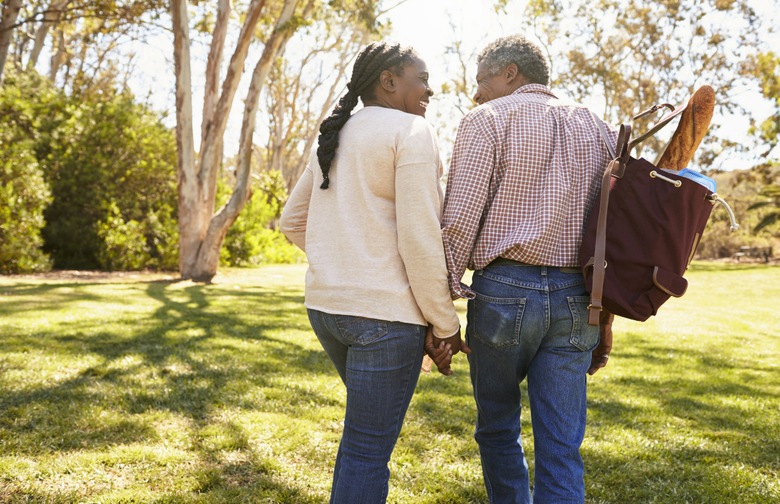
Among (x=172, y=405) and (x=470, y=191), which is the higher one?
(x=470, y=191)

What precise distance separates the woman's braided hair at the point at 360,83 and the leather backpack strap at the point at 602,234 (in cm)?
76

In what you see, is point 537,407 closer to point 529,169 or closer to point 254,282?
point 529,169

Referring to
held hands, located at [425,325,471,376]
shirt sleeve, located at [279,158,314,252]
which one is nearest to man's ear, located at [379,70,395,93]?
shirt sleeve, located at [279,158,314,252]

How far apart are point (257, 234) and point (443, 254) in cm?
1802

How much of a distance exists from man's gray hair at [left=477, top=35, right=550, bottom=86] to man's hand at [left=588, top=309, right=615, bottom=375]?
92cm

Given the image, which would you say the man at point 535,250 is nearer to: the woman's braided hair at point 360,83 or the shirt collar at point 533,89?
the shirt collar at point 533,89

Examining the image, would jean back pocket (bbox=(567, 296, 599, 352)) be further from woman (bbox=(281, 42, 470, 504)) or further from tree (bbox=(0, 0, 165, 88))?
tree (bbox=(0, 0, 165, 88))

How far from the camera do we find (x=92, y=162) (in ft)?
47.7

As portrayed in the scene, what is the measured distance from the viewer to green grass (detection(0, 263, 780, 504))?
317 centimetres

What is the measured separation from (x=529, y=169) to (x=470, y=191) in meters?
0.22

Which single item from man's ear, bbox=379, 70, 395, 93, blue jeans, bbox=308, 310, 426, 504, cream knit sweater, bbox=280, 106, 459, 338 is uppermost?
man's ear, bbox=379, 70, 395, 93

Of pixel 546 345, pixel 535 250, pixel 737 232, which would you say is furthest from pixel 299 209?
pixel 737 232

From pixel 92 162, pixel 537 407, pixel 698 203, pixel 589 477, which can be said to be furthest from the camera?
pixel 92 162

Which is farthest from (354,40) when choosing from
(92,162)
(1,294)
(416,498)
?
(416,498)
